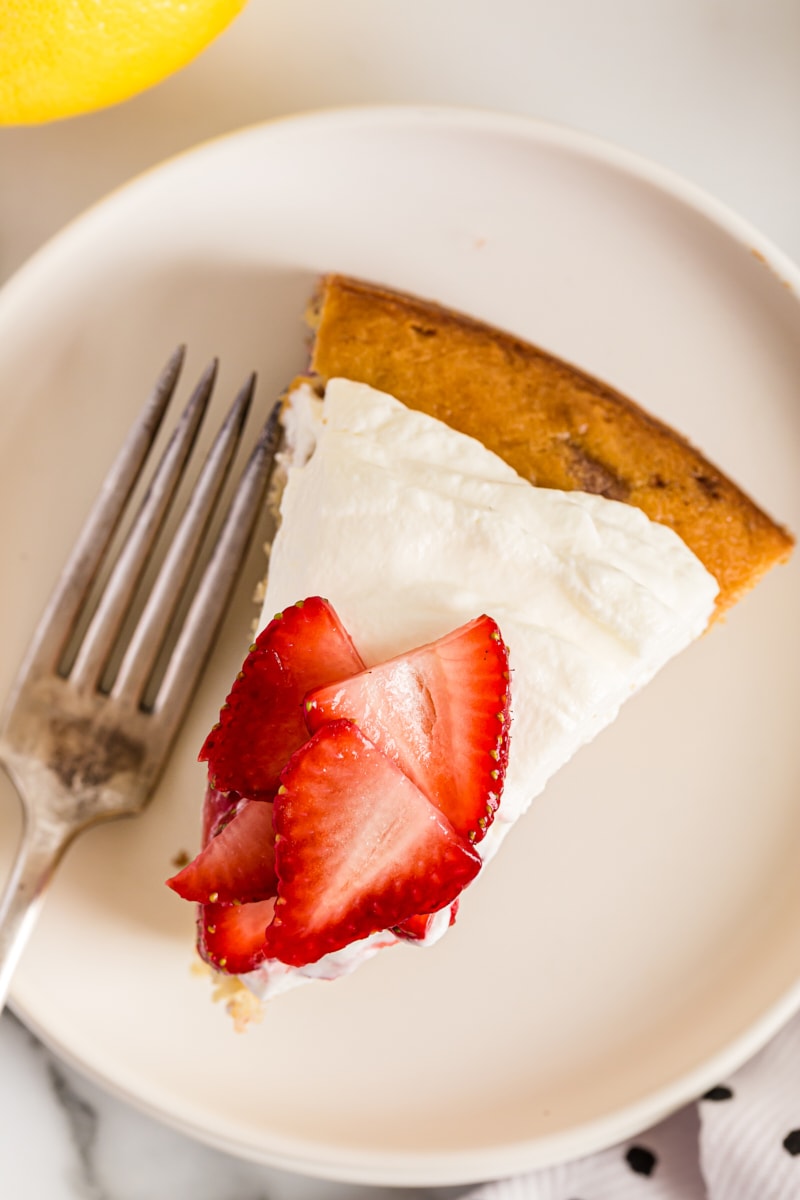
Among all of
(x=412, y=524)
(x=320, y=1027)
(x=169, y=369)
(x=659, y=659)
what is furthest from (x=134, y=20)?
(x=320, y=1027)

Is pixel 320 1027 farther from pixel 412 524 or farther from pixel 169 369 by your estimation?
pixel 169 369

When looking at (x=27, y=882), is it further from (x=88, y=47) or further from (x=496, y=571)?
(x=88, y=47)

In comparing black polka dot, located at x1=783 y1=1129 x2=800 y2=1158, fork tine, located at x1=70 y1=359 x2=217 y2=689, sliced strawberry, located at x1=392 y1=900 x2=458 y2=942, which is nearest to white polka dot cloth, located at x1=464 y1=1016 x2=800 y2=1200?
black polka dot, located at x1=783 y1=1129 x2=800 y2=1158


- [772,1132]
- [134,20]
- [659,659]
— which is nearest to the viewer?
[134,20]

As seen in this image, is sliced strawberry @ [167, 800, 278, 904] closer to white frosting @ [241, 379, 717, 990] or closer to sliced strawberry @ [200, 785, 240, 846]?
sliced strawberry @ [200, 785, 240, 846]

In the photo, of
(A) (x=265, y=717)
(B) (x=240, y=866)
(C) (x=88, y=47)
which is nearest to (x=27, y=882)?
(B) (x=240, y=866)

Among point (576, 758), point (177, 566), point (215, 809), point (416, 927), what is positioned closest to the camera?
point (416, 927)
